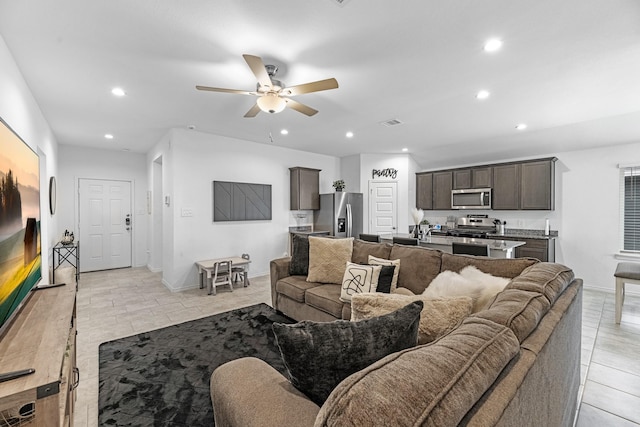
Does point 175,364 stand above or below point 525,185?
below

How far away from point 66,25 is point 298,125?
2871mm

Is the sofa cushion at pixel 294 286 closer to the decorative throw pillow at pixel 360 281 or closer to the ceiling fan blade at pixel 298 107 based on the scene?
the decorative throw pillow at pixel 360 281

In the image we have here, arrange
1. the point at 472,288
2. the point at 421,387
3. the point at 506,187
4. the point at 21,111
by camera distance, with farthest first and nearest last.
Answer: the point at 506,187, the point at 21,111, the point at 472,288, the point at 421,387

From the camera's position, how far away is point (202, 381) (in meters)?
2.23

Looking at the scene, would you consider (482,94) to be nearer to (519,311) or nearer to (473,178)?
(519,311)

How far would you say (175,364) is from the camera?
8.09 ft

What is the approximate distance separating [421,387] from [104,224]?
7.50 meters

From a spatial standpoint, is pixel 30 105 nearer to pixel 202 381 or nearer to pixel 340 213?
pixel 202 381

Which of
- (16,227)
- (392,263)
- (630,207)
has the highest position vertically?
(630,207)

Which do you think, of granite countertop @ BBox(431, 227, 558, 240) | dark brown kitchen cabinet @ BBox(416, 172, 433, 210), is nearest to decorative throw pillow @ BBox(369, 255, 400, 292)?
granite countertop @ BBox(431, 227, 558, 240)

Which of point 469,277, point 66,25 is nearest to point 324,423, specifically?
point 469,277

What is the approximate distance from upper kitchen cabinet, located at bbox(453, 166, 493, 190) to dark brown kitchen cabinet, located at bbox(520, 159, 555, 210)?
60 centimetres

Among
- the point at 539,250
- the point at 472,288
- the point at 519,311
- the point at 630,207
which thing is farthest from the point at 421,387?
the point at 630,207

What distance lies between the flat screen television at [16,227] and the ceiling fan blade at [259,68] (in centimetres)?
150
